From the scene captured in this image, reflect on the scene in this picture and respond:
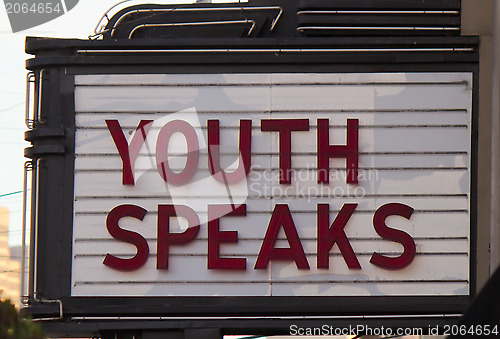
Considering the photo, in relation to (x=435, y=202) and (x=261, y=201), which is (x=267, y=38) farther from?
(x=435, y=202)

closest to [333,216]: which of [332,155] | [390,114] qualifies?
[332,155]

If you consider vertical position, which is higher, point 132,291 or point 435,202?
point 435,202

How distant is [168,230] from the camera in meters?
10.6

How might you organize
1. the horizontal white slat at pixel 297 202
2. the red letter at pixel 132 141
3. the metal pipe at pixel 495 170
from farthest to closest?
the red letter at pixel 132 141, the horizontal white slat at pixel 297 202, the metal pipe at pixel 495 170

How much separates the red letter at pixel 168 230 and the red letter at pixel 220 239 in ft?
0.63

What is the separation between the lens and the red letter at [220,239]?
10547 millimetres

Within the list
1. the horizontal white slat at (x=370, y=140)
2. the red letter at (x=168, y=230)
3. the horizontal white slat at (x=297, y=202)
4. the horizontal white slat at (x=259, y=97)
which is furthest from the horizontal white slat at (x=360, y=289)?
the horizontal white slat at (x=259, y=97)

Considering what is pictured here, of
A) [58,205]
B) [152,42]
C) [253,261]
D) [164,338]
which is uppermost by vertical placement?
[152,42]

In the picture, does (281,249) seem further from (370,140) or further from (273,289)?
(370,140)

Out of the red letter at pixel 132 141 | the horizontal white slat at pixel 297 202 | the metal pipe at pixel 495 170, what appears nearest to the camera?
the metal pipe at pixel 495 170

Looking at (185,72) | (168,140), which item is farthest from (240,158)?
(185,72)

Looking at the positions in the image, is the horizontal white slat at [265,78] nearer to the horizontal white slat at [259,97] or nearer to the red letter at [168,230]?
the horizontal white slat at [259,97]

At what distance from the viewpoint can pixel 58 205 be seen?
10680 millimetres

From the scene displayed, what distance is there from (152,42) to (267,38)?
1.49m
